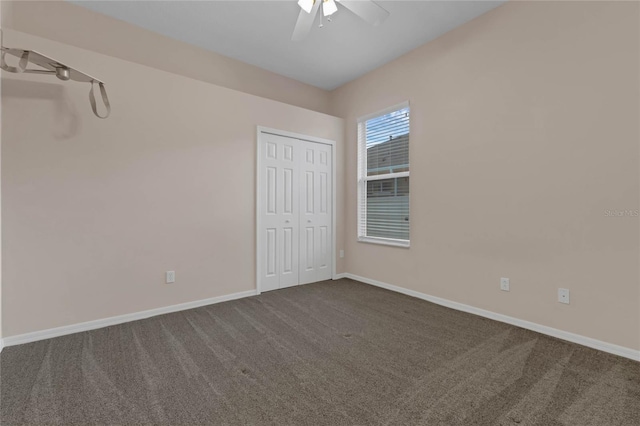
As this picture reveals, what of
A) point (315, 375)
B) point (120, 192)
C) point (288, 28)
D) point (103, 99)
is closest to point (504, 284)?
point (315, 375)

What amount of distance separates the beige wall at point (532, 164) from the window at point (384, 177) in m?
0.19

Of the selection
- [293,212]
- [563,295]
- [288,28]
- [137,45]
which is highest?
[288,28]

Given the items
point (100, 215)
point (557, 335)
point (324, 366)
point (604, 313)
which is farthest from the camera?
point (100, 215)

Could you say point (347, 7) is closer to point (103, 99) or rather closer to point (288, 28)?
point (288, 28)

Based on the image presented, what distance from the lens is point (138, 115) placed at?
2.78 m

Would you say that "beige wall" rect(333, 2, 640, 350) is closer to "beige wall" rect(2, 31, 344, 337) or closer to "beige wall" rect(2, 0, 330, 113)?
"beige wall" rect(2, 0, 330, 113)

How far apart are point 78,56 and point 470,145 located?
149 inches

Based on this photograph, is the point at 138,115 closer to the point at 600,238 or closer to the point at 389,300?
the point at 389,300

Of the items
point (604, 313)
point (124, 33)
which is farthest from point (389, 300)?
point (124, 33)

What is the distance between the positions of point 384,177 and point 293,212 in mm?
1350

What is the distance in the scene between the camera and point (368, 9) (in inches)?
88.0

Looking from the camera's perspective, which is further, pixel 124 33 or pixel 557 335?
pixel 124 33

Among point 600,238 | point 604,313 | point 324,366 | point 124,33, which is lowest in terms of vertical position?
point 324,366

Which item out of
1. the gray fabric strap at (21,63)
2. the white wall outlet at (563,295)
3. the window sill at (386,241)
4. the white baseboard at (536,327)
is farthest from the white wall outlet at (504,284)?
the gray fabric strap at (21,63)
